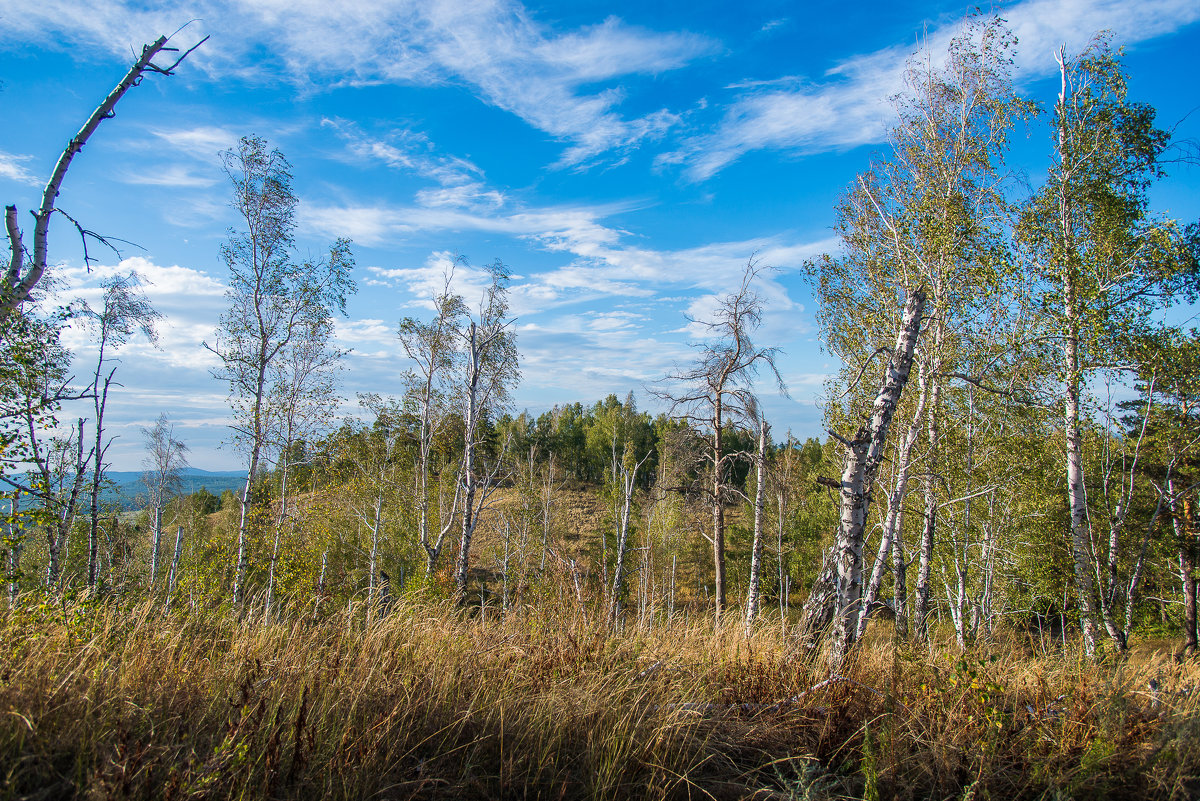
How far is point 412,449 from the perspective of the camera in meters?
21.4

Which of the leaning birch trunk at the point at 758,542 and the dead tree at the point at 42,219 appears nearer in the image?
the dead tree at the point at 42,219

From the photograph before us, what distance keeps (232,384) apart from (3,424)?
827 cm

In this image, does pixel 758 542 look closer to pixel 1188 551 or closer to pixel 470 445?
pixel 470 445

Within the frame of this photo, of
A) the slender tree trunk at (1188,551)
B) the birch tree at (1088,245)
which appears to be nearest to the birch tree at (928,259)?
the birch tree at (1088,245)

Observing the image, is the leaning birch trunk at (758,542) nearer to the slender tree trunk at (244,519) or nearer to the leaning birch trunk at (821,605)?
the leaning birch trunk at (821,605)

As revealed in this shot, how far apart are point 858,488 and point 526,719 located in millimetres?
3491

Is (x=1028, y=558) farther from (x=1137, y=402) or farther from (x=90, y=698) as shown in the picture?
(x=90, y=698)

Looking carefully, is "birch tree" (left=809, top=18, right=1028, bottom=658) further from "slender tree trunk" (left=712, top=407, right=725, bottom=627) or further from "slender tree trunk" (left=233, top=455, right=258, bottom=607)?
"slender tree trunk" (left=233, top=455, right=258, bottom=607)

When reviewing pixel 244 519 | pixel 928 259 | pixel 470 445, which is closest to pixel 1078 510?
pixel 928 259

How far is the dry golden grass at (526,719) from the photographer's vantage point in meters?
2.36

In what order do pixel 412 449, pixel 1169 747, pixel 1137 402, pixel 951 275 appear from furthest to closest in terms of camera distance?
pixel 412 449 → pixel 1137 402 → pixel 951 275 → pixel 1169 747

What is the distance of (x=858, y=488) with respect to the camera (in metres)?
4.98

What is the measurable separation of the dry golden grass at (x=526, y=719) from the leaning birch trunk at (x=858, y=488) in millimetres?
455

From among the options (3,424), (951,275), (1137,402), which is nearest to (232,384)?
(3,424)
